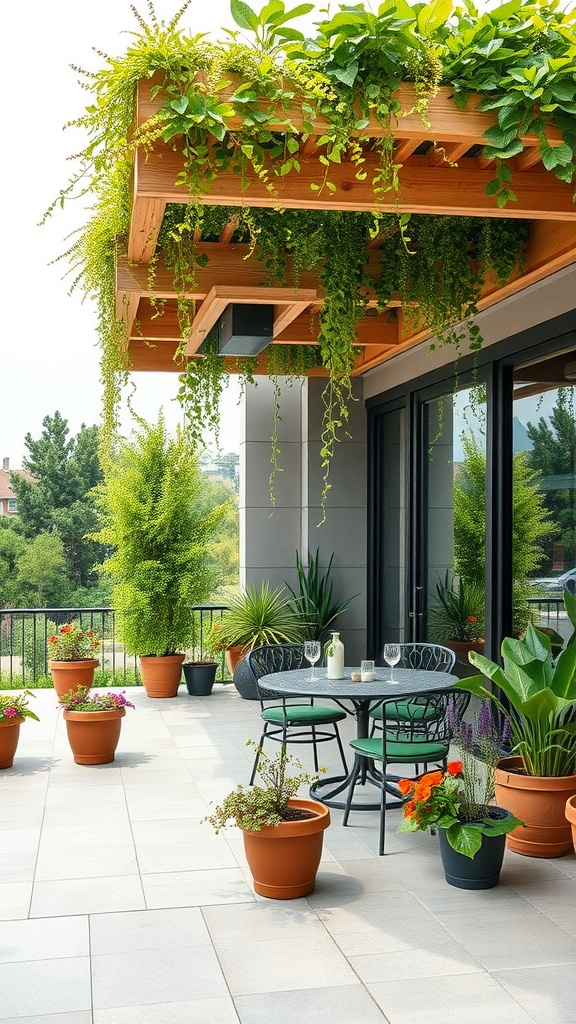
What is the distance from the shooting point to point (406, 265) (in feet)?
17.8

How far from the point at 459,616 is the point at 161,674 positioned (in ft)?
10.1

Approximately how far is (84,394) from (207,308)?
4307cm

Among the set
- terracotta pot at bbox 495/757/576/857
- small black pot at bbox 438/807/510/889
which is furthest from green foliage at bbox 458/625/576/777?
small black pot at bbox 438/807/510/889

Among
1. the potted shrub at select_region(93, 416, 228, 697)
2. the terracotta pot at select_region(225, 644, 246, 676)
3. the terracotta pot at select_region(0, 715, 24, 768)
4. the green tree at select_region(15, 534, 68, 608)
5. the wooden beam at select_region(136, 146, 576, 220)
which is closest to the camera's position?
the wooden beam at select_region(136, 146, 576, 220)

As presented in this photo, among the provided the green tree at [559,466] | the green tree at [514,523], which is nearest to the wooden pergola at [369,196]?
the green tree at [559,466]

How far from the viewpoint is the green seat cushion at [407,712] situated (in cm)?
488

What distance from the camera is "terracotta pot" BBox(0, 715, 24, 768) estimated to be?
5.82 meters

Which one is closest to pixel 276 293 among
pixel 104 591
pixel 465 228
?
pixel 465 228

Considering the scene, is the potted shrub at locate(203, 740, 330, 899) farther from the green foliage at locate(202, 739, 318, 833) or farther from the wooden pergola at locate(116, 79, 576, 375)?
the wooden pergola at locate(116, 79, 576, 375)

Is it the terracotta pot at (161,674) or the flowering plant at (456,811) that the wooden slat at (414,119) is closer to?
the flowering plant at (456,811)

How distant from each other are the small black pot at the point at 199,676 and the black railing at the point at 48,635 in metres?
0.24

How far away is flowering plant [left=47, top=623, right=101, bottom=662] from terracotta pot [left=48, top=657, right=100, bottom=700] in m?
0.10

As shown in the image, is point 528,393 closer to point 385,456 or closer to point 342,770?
point 342,770

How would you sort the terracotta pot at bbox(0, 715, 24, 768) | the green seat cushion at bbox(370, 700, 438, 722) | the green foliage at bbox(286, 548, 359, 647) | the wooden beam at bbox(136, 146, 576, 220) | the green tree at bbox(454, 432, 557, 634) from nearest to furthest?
the wooden beam at bbox(136, 146, 576, 220)
the green seat cushion at bbox(370, 700, 438, 722)
the green tree at bbox(454, 432, 557, 634)
the terracotta pot at bbox(0, 715, 24, 768)
the green foliage at bbox(286, 548, 359, 647)
